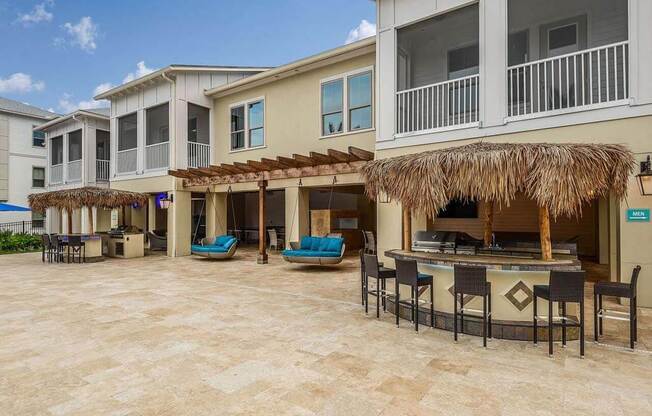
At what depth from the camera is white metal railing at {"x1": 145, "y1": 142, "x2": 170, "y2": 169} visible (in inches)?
573

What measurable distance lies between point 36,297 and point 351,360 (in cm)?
667

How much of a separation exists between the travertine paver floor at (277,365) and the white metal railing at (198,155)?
8.42 metres

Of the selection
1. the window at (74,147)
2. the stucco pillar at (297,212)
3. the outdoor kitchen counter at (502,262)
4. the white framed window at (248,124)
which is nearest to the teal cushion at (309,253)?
the stucco pillar at (297,212)

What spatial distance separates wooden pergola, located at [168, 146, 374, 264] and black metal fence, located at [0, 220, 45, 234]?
14953 millimetres

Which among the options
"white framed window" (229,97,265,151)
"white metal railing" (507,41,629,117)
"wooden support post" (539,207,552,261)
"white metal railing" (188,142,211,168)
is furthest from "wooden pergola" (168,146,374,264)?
"wooden support post" (539,207,552,261)

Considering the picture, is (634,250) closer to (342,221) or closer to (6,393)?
(6,393)

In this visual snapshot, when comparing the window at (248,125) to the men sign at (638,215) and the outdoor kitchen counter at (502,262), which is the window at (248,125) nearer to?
the outdoor kitchen counter at (502,262)

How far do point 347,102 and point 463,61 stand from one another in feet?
11.3

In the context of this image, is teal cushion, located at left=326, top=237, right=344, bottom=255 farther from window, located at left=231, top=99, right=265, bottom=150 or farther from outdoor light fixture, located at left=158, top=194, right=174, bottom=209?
outdoor light fixture, located at left=158, top=194, right=174, bottom=209

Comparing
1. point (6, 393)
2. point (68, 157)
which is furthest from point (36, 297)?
point (68, 157)

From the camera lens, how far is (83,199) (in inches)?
509

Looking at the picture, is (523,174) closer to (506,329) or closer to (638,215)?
(506,329)

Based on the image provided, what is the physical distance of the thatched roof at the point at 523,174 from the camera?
465 cm

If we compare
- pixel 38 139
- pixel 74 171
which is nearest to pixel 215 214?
pixel 74 171
